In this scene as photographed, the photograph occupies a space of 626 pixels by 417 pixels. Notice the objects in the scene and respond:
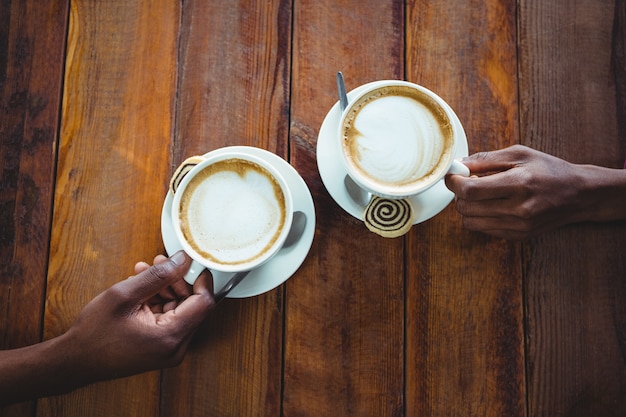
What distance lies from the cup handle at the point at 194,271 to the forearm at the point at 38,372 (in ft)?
0.83

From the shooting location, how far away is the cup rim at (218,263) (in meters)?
0.91

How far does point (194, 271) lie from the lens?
0.95 metres

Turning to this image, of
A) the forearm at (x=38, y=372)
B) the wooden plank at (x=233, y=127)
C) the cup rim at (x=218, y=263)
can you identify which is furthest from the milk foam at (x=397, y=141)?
the forearm at (x=38, y=372)

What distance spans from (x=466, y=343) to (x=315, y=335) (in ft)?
1.01

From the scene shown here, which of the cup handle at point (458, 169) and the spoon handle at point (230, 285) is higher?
the cup handle at point (458, 169)

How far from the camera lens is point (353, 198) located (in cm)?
99

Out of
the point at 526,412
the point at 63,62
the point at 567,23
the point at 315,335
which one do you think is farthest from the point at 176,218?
the point at 567,23

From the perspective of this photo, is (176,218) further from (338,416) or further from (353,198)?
(338,416)

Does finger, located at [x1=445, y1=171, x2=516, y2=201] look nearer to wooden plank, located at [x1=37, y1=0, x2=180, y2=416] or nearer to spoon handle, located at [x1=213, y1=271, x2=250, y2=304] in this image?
spoon handle, located at [x1=213, y1=271, x2=250, y2=304]

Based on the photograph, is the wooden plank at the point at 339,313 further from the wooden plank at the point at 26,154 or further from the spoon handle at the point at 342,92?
the wooden plank at the point at 26,154

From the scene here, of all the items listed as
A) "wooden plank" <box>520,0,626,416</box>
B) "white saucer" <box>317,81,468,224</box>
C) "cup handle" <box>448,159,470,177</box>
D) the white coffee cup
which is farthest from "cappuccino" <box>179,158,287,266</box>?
"wooden plank" <box>520,0,626,416</box>

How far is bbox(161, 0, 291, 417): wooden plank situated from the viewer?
3.52ft

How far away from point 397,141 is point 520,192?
252 millimetres

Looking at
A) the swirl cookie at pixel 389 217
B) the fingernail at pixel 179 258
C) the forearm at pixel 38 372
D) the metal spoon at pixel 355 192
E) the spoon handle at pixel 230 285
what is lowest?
the forearm at pixel 38 372
